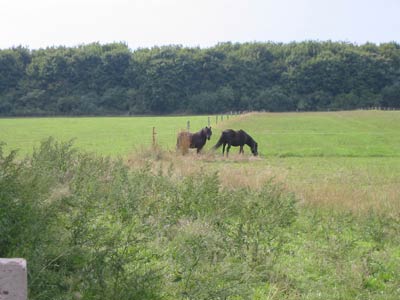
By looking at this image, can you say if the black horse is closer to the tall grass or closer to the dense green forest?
the tall grass

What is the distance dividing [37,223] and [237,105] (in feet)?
322

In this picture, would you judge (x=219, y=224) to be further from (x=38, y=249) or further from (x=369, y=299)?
(x=38, y=249)

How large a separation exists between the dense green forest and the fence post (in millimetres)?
93032

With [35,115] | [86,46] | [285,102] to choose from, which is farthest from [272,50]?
[35,115]

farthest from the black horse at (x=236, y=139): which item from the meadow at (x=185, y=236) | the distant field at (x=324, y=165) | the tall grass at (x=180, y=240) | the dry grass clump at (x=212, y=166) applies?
the tall grass at (x=180, y=240)

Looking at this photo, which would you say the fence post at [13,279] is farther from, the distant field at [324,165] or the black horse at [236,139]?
the black horse at [236,139]

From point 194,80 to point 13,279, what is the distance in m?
106

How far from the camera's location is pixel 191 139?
23844mm

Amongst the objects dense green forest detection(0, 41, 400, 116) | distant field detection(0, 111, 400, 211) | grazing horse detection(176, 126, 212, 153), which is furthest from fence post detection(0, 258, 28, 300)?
dense green forest detection(0, 41, 400, 116)

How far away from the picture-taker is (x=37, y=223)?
5.59 meters

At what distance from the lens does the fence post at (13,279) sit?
9.73 feet

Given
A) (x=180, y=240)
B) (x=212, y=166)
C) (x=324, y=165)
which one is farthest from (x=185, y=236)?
(x=324, y=165)

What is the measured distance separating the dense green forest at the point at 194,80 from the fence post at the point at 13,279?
305ft

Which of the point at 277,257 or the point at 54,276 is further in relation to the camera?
the point at 277,257
